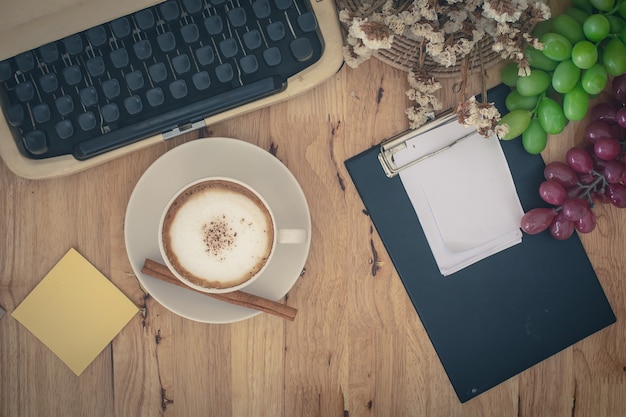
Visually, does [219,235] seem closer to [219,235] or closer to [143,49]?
[219,235]

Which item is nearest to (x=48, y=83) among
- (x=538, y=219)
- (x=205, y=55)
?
(x=205, y=55)

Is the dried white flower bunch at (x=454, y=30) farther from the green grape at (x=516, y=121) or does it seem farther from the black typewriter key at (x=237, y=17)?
the black typewriter key at (x=237, y=17)

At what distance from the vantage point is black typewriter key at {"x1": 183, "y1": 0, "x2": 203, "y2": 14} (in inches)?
36.5

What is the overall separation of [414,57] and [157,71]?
0.40 meters

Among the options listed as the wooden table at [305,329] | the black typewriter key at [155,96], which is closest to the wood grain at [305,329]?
the wooden table at [305,329]

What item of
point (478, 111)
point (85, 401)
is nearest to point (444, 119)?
point (478, 111)

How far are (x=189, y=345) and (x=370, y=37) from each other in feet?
1.88

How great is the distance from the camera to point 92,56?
0.98 meters

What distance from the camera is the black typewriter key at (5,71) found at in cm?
94

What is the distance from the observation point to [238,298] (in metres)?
0.98

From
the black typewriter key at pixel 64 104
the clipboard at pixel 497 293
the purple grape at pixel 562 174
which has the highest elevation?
the black typewriter key at pixel 64 104

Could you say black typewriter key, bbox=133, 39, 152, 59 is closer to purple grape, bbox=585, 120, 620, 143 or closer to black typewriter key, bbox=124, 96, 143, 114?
black typewriter key, bbox=124, 96, 143, 114

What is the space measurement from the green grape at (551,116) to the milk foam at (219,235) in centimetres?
44

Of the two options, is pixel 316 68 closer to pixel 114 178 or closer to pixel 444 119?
pixel 444 119
